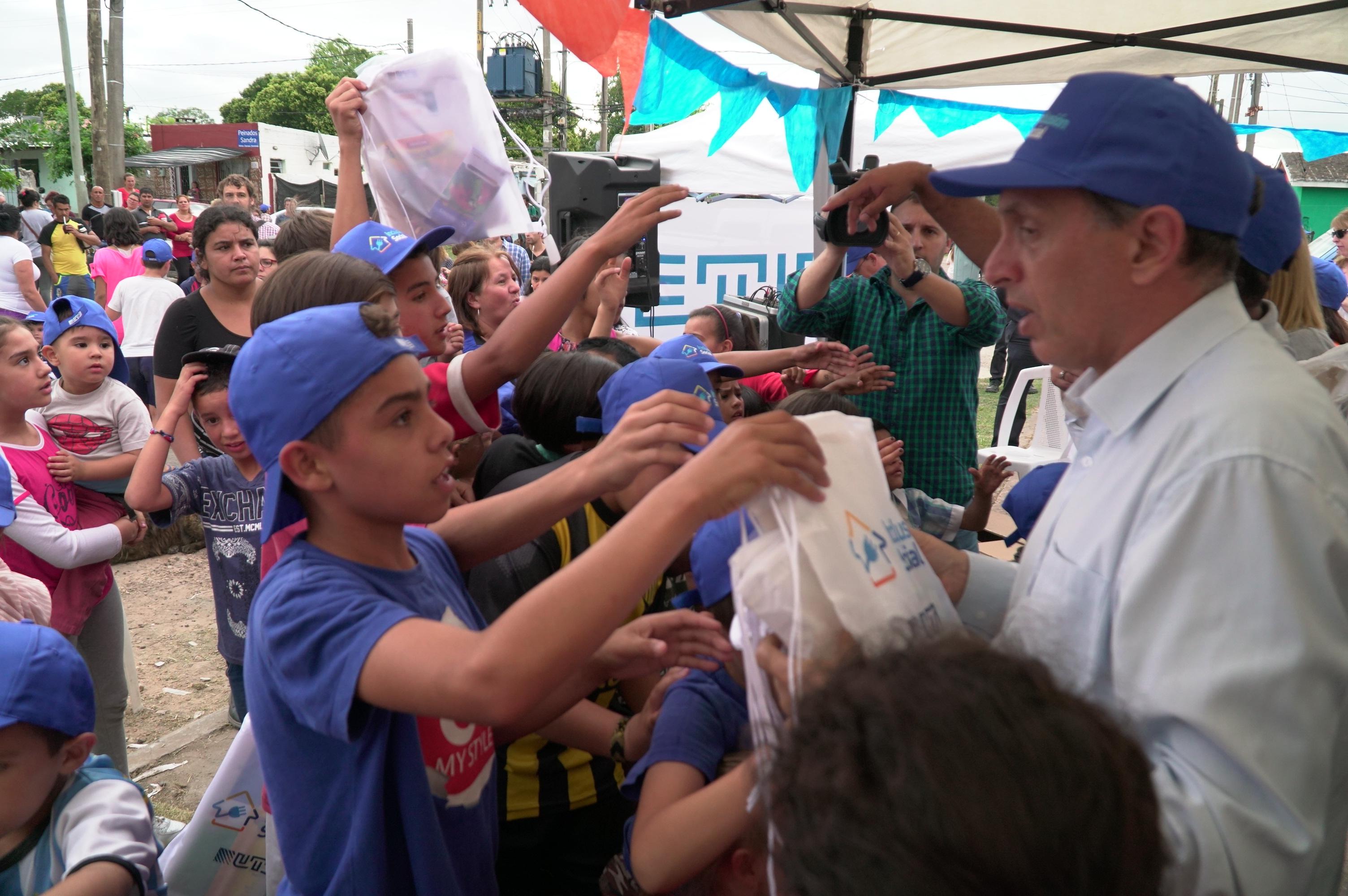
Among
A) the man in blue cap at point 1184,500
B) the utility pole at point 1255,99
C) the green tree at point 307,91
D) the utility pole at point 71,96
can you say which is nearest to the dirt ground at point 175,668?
the man in blue cap at point 1184,500

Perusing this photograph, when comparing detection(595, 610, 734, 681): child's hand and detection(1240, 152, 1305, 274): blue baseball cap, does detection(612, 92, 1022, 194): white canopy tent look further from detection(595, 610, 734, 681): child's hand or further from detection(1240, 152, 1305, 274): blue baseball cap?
detection(595, 610, 734, 681): child's hand

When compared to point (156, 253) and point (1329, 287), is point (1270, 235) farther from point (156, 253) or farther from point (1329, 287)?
point (156, 253)

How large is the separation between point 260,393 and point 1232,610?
1292mm

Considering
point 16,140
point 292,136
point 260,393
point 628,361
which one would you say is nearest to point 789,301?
point 628,361

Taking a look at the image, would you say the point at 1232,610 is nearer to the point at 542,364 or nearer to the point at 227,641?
the point at 542,364

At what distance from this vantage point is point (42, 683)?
5.26ft

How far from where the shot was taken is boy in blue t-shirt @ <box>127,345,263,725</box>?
300 cm

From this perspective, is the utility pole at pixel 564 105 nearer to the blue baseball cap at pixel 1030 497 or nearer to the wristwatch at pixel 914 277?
the wristwatch at pixel 914 277

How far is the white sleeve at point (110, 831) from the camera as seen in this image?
1539 mm

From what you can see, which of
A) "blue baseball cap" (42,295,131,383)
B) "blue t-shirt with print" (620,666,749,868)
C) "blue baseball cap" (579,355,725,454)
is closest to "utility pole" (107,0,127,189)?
"blue baseball cap" (42,295,131,383)

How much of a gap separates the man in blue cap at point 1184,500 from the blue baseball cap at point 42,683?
1.57 metres

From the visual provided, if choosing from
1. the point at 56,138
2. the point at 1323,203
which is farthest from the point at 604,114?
the point at 56,138

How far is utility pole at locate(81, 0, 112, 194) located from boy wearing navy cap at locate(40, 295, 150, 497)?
56.0 ft

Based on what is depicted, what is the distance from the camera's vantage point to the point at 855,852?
759mm
